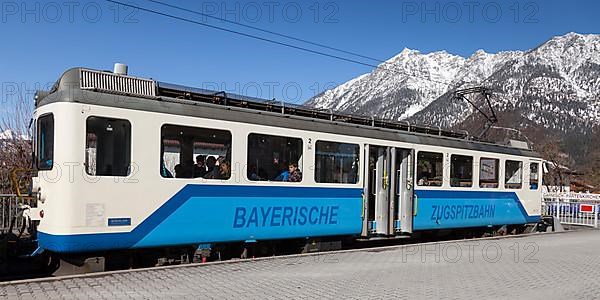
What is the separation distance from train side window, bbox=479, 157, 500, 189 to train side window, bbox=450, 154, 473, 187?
488mm

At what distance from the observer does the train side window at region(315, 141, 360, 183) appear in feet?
35.9

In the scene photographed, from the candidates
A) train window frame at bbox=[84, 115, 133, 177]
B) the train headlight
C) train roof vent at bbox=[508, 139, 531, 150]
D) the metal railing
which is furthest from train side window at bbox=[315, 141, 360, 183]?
train roof vent at bbox=[508, 139, 531, 150]

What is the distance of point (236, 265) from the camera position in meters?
9.23

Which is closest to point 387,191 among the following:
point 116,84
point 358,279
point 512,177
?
point 358,279

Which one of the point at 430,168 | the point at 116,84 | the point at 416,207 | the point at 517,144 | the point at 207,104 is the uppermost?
the point at 116,84

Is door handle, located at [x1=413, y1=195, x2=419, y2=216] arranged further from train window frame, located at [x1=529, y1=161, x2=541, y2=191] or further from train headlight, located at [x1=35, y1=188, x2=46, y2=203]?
train headlight, located at [x1=35, y1=188, x2=46, y2=203]

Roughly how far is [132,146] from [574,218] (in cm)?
1883

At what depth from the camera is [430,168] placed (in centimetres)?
1326

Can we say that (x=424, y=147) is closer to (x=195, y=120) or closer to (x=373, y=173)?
(x=373, y=173)

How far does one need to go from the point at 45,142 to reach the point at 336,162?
5.18 m

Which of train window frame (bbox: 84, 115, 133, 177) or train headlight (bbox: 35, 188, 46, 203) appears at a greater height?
train window frame (bbox: 84, 115, 133, 177)

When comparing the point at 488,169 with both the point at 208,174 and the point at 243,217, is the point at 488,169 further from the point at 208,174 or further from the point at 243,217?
the point at 208,174

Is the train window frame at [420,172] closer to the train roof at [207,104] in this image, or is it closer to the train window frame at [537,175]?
the train roof at [207,104]

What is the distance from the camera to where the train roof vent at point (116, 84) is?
8375mm
